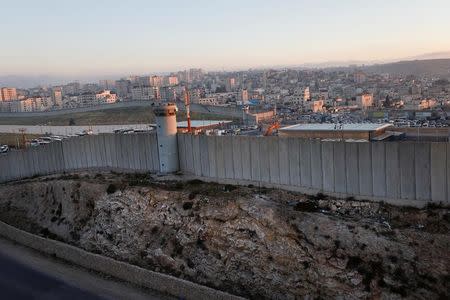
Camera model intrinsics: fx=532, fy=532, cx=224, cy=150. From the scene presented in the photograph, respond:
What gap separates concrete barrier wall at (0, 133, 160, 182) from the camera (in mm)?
33969

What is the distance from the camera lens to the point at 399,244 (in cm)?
2005

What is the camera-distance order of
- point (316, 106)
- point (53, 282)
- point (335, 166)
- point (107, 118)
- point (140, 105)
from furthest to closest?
point (316, 106)
point (140, 105)
point (107, 118)
point (53, 282)
point (335, 166)

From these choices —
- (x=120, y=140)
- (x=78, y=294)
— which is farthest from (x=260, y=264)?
(x=120, y=140)

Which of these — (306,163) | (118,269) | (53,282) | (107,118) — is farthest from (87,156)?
(107,118)

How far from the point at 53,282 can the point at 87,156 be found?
44.8 ft

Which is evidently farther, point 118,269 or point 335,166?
point 118,269

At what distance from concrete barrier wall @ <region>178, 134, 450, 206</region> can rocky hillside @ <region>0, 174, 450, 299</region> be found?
72cm

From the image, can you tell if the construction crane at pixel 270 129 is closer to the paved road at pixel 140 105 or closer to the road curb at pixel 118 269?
the road curb at pixel 118 269

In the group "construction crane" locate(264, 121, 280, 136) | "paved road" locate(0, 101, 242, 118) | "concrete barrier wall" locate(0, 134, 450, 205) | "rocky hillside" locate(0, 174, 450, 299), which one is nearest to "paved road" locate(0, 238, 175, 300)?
"rocky hillside" locate(0, 174, 450, 299)

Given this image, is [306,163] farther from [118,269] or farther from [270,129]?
[270,129]

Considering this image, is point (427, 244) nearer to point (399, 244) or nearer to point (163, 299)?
point (399, 244)

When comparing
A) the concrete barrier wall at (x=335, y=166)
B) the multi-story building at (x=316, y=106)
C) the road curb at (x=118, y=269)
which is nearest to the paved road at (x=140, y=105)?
the multi-story building at (x=316, y=106)

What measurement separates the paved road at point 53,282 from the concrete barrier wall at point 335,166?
27.2ft

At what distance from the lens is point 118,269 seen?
25703 mm
